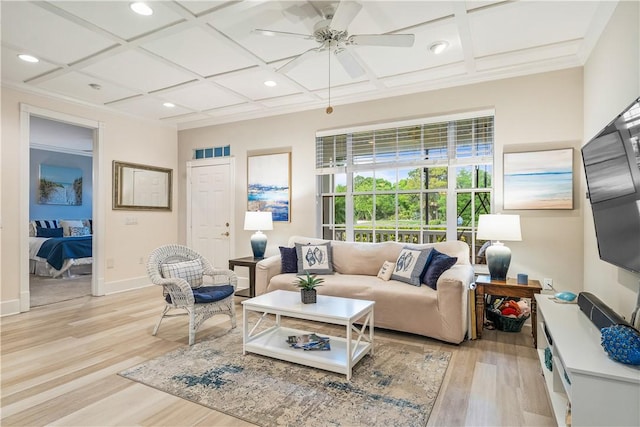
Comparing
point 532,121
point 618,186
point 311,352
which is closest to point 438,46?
point 532,121

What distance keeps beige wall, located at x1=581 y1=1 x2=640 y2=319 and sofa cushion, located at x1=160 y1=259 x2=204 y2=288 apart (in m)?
3.49

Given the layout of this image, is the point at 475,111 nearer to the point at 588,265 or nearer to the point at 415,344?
the point at 588,265

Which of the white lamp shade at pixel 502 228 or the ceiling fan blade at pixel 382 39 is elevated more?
the ceiling fan blade at pixel 382 39

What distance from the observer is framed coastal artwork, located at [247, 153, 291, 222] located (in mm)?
4926

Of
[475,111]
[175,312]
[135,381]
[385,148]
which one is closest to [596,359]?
[135,381]

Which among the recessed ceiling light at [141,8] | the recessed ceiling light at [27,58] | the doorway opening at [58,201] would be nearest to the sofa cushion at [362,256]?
the recessed ceiling light at [141,8]

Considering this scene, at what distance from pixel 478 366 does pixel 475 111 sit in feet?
8.54

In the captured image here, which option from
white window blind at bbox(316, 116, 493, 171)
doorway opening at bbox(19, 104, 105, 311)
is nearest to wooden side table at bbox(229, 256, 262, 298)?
white window blind at bbox(316, 116, 493, 171)

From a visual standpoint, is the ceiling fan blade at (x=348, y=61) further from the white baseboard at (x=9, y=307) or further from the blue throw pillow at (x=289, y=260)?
the white baseboard at (x=9, y=307)

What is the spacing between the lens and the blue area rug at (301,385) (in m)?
1.96

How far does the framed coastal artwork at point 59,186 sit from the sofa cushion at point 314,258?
6.54m

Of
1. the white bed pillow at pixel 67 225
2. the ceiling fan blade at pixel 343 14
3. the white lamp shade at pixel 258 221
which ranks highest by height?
the ceiling fan blade at pixel 343 14

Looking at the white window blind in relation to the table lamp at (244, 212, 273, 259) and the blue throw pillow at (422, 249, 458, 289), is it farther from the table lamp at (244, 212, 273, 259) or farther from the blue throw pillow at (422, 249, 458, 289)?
the blue throw pillow at (422, 249, 458, 289)

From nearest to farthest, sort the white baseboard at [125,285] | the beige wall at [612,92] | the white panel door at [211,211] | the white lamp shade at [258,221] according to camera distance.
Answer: the beige wall at [612,92]
the white lamp shade at [258,221]
the white baseboard at [125,285]
the white panel door at [211,211]
